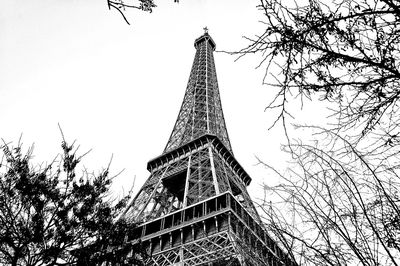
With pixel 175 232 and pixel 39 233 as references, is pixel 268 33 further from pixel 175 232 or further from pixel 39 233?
pixel 175 232

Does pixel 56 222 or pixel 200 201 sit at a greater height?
pixel 200 201

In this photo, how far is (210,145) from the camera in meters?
34.9

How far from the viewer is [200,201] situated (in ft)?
77.9

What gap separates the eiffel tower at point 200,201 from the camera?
9.55 m

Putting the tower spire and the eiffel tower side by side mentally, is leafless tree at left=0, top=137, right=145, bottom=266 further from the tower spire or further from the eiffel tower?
the tower spire

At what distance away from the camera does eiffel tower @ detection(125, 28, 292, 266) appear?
9.55m

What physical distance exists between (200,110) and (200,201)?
80.9 ft

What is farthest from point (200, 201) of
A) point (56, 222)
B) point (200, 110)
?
point (200, 110)

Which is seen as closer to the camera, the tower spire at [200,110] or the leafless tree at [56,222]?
the leafless tree at [56,222]

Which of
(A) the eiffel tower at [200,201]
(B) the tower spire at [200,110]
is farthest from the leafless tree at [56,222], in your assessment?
(B) the tower spire at [200,110]

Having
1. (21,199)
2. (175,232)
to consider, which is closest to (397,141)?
(21,199)

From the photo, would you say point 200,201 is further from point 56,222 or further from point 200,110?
point 200,110

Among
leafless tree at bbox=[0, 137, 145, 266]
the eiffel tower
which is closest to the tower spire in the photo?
the eiffel tower

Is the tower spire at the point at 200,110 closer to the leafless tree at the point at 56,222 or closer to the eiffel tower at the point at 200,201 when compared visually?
the eiffel tower at the point at 200,201
